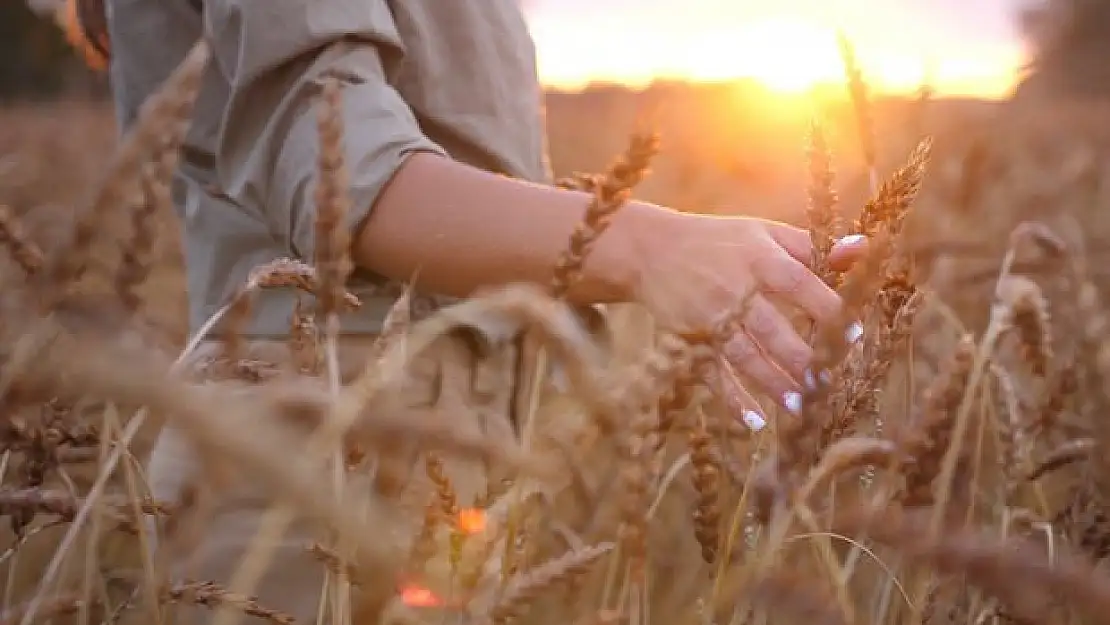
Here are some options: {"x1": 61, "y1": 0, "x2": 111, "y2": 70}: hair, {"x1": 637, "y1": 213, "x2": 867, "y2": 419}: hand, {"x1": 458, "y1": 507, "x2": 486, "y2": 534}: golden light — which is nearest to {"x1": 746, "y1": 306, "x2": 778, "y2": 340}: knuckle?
{"x1": 637, "y1": 213, "x2": 867, "y2": 419}: hand

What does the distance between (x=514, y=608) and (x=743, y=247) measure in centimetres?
35

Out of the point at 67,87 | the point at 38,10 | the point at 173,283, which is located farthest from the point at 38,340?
the point at 67,87

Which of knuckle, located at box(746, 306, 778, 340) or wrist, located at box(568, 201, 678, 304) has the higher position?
wrist, located at box(568, 201, 678, 304)

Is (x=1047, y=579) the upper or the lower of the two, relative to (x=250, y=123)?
lower

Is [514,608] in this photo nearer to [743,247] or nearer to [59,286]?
[59,286]

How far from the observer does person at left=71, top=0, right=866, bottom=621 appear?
0.70m

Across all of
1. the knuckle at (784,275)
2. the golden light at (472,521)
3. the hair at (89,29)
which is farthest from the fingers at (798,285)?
the hair at (89,29)

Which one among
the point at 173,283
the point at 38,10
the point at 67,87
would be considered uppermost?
the point at 67,87

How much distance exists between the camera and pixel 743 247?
0.69m

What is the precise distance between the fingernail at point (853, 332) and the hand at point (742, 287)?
0.04 metres

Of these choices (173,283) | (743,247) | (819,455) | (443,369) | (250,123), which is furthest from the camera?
(173,283)

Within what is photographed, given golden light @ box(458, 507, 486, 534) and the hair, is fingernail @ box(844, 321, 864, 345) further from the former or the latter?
the hair

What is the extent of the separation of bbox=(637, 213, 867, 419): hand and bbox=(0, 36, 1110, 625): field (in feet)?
0.09

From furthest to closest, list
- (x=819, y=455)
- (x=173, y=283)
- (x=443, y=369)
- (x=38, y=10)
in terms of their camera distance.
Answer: (x=173, y=283), (x=38, y=10), (x=443, y=369), (x=819, y=455)
